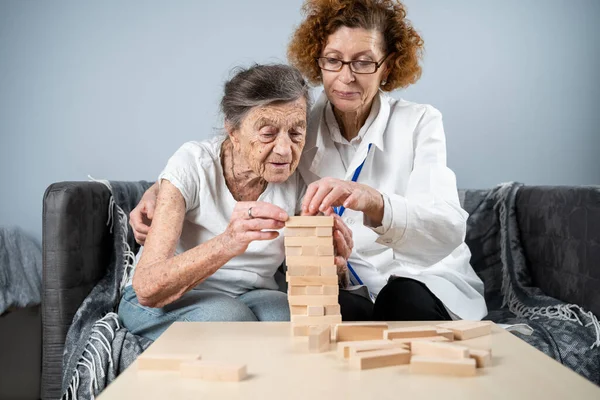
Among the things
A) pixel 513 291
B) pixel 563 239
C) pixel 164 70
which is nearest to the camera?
pixel 563 239

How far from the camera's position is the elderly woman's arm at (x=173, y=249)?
161 cm

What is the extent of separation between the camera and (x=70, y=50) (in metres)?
3.28

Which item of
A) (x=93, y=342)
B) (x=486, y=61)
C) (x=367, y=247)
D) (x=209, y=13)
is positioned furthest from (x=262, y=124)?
(x=486, y=61)

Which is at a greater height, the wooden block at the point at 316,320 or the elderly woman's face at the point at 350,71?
the elderly woman's face at the point at 350,71

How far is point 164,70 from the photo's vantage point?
10.8ft

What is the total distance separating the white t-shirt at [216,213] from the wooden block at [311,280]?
1.94 ft

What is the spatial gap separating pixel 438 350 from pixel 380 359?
0.12 metres

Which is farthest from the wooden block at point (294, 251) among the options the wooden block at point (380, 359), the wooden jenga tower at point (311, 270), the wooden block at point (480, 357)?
the wooden block at point (480, 357)

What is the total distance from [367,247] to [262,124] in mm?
596

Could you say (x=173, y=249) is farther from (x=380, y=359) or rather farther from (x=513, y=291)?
(x=513, y=291)

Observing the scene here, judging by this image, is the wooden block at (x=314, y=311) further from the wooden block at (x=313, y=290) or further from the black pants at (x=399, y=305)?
the black pants at (x=399, y=305)

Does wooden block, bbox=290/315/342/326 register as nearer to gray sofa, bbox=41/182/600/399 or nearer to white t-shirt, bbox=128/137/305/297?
white t-shirt, bbox=128/137/305/297

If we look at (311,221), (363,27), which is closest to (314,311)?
(311,221)

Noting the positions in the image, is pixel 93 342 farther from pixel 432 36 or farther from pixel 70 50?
pixel 432 36
